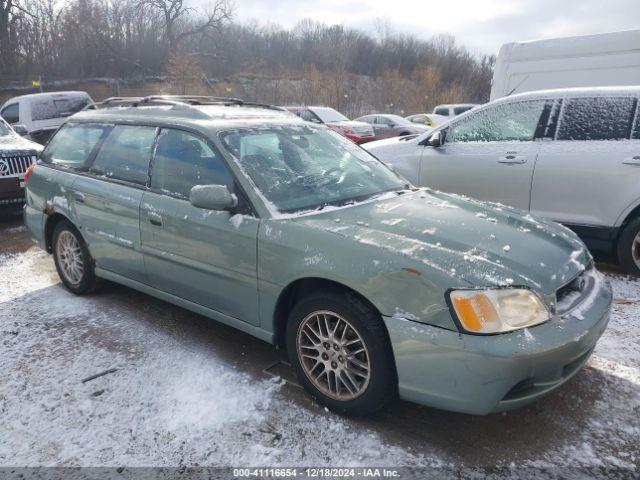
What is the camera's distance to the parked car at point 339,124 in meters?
14.6

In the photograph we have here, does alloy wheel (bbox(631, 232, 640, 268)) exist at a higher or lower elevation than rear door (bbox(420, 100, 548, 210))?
lower

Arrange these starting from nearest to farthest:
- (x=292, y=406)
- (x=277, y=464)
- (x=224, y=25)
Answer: (x=277, y=464), (x=292, y=406), (x=224, y=25)

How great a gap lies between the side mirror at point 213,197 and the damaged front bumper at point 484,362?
1197 millimetres

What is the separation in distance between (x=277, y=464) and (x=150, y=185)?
2.15 meters

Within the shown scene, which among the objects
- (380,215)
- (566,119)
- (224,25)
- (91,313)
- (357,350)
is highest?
(224,25)

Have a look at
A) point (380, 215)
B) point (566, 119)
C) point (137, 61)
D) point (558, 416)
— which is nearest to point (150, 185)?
point (380, 215)

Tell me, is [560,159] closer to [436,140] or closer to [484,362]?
[436,140]

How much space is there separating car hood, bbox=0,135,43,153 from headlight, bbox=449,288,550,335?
22.1ft

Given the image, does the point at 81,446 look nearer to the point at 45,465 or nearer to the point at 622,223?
the point at 45,465

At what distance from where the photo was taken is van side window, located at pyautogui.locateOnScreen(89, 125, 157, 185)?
366 centimetres

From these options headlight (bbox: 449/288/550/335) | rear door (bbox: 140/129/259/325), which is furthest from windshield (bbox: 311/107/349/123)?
headlight (bbox: 449/288/550/335)

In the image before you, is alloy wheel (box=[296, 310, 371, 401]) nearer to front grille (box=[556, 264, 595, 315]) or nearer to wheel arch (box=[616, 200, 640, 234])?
front grille (box=[556, 264, 595, 315])

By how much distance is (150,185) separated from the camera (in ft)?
11.6

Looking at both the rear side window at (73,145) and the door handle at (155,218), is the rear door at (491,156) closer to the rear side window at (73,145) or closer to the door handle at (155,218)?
the door handle at (155,218)
